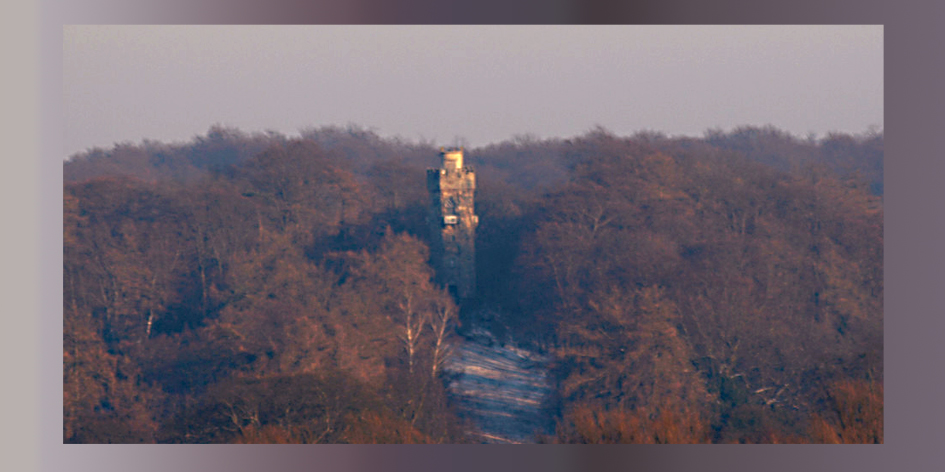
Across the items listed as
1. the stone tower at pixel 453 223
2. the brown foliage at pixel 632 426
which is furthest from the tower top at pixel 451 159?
the brown foliage at pixel 632 426

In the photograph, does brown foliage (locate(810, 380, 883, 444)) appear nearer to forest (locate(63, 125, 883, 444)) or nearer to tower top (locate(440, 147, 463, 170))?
forest (locate(63, 125, 883, 444))

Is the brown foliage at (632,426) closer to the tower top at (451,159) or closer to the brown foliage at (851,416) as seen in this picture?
the brown foliage at (851,416)

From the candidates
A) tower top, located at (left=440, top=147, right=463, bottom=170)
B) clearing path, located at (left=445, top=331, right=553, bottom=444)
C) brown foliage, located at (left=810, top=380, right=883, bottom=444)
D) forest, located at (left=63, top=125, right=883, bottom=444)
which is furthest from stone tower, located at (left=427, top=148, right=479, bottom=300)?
brown foliage, located at (left=810, top=380, right=883, bottom=444)

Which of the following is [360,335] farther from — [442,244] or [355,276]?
[442,244]

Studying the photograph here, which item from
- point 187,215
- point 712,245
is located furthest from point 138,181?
point 712,245

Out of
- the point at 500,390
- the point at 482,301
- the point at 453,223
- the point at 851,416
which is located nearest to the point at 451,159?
the point at 453,223

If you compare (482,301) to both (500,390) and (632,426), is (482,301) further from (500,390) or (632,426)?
(632,426)
